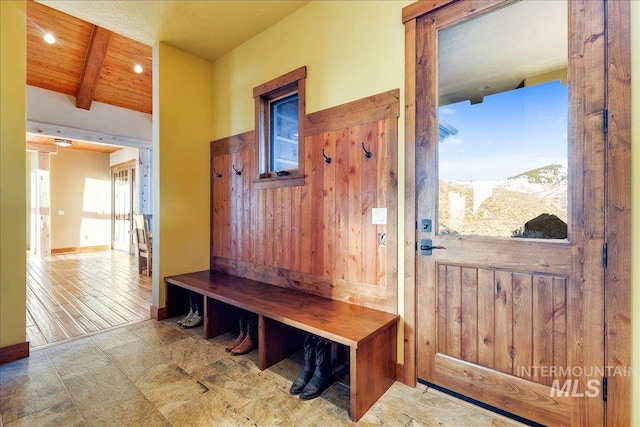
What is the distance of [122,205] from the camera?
27.6 ft

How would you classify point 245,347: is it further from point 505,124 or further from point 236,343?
point 505,124

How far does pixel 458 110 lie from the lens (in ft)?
6.09

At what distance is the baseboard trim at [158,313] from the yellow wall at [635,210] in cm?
352

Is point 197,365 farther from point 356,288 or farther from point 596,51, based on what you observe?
point 596,51

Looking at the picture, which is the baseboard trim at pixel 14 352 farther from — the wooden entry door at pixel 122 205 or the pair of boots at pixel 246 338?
the wooden entry door at pixel 122 205

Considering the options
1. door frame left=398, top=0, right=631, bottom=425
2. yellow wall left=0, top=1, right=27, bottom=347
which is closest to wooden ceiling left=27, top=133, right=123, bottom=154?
yellow wall left=0, top=1, right=27, bottom=347

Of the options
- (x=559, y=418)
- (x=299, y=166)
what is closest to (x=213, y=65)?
(x=299, y=166)

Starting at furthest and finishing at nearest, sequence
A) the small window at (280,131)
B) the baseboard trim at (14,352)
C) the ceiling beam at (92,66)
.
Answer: the ceiling beam at (92,66) < the small window at (280,131) < the baseboard trim at (14,352)

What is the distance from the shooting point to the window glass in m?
2.77

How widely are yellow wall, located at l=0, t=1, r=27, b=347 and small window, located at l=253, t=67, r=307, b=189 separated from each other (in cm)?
183

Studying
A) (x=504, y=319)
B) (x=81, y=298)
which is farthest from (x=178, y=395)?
(x=81, y=298)

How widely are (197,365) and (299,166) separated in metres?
1.77

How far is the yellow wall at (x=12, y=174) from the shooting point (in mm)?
2195

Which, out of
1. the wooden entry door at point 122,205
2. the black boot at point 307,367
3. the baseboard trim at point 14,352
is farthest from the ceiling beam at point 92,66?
the black boot at point 307,367
